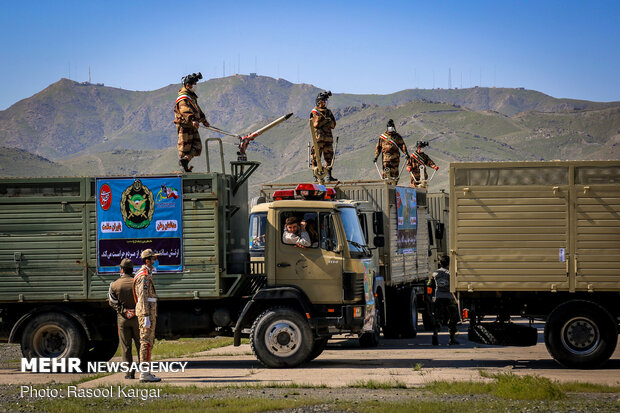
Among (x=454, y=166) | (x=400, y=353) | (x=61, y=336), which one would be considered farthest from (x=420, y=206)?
(x=61, y=336)

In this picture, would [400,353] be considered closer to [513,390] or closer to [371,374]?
[371,374]

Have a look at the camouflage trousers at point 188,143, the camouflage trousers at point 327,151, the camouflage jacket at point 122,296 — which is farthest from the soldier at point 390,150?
the camouflage jacket at point 122,296

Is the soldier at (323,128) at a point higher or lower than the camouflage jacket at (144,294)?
higher

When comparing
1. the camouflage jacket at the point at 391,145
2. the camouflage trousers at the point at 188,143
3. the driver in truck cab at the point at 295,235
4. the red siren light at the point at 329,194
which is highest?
the camouflage jacket at the point at 391,145

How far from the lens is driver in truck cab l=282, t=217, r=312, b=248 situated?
16344 mm

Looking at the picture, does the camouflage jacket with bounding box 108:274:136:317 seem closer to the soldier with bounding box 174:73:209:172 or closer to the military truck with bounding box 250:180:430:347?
the soldier with bounding box 174:73:209:172

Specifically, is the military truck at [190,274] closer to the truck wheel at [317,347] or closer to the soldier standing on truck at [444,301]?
the truck wheel at [317,347]

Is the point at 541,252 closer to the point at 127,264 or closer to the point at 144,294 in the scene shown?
the point at 144,294

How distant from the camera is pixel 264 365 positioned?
1627 centimetres

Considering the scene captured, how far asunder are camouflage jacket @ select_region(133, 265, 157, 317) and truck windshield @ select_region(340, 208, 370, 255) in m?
3.61

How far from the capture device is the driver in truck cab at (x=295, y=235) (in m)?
16.3

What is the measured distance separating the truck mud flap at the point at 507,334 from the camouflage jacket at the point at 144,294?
17.4ft

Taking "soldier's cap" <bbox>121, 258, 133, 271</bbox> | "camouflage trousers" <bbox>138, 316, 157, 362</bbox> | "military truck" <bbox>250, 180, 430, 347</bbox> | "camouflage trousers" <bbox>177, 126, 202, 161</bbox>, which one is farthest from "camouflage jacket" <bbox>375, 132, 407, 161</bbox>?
"camouflage trousers" <bbox>138, 316, 157, 362</bbox>

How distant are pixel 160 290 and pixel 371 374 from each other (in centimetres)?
383
